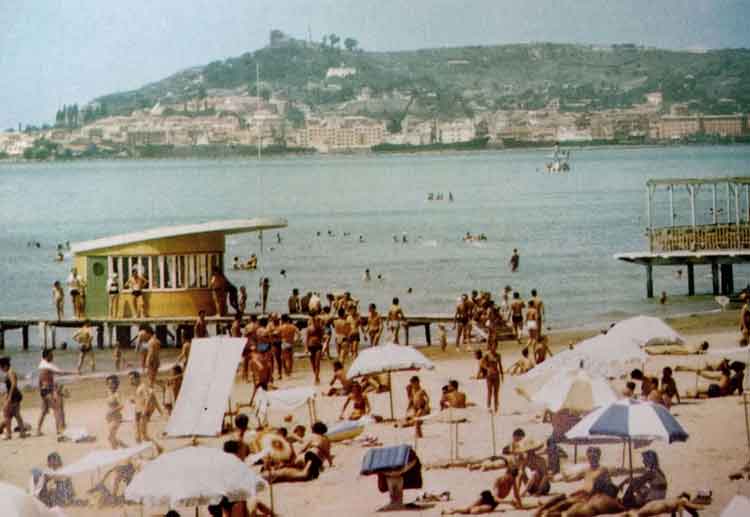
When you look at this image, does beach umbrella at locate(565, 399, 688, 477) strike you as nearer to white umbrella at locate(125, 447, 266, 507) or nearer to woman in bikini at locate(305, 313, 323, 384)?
white umbrella at locate(125, 447, 266, 507)

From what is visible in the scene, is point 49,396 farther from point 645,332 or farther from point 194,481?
point 645,332

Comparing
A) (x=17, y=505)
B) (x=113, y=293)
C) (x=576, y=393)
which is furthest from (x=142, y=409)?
(x=113, y=293)

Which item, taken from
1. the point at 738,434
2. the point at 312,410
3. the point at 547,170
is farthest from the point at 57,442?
the point at 547,170

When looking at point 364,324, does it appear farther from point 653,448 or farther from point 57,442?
point 653,448

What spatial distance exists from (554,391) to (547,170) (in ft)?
516

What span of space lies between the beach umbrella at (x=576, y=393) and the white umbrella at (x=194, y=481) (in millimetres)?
3788

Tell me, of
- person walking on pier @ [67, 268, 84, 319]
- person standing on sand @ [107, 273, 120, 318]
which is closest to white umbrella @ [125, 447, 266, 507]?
person standing on sand @ [107, 273, 120, 318]

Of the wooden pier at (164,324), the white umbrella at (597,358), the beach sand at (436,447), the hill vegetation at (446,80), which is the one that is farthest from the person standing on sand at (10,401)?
the hill vegetation at (446,80)

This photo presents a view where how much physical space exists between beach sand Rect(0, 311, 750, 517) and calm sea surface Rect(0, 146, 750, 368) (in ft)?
52.7

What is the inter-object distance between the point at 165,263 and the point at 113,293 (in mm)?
1465

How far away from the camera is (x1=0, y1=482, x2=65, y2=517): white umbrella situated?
9.28m

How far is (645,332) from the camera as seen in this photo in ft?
57.4

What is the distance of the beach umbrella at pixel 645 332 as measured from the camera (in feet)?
57.0

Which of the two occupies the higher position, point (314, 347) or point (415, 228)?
point (314, 347)
